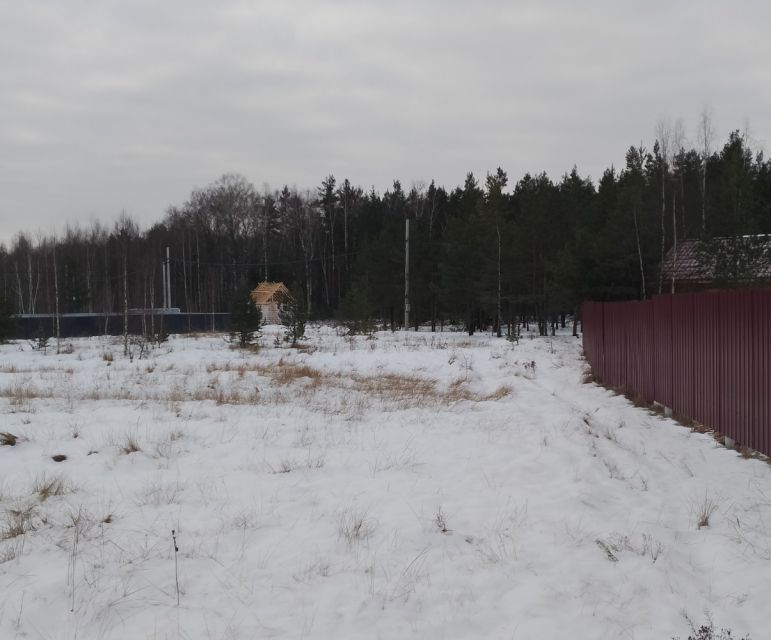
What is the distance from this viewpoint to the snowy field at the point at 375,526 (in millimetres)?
3306

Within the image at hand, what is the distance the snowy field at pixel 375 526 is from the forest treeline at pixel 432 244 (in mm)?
17843

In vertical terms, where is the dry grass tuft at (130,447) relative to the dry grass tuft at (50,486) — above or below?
above

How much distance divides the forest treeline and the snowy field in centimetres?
1784

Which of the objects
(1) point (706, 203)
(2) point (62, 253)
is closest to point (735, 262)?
(1) point (706, 203)

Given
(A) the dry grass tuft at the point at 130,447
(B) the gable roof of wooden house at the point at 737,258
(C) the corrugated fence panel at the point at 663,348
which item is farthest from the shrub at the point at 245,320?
(B) the gable roof of wooden house at the point at 737,258

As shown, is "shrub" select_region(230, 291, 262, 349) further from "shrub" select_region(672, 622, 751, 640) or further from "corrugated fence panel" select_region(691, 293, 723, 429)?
"shrub" select_region(672, 622, 751, 640)

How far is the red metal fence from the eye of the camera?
21.2ft

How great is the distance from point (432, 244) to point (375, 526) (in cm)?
4098

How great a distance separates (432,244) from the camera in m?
44.7

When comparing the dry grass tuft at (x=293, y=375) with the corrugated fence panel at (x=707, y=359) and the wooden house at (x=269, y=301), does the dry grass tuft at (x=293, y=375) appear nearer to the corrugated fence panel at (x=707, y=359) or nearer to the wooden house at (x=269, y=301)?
the corrugated fence panel at (x=707, y=359)

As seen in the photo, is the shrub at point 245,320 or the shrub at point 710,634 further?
the shrub at point 245,320

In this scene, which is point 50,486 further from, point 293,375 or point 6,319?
point 6,319

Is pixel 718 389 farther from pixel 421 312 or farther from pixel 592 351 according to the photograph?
pixel 421 312

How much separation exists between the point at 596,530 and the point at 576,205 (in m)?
39.0
